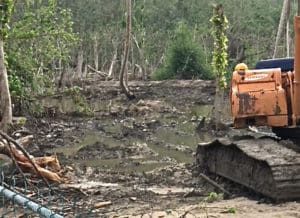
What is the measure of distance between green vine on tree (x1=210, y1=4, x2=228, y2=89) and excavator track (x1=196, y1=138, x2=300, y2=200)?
8.49 meters

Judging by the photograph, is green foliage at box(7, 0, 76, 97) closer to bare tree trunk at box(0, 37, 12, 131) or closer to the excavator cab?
bare tree trunk at box(0, 37, 12, 131)

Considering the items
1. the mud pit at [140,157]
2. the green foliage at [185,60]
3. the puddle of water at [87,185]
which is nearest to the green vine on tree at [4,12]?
the mud pit at [140,157]

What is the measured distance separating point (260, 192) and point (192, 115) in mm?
18853

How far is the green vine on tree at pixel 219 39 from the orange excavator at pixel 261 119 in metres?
8.40

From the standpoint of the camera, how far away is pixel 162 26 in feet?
241

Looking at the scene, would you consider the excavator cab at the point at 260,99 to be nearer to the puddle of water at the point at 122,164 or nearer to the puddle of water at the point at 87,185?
the puddle of water at the point at 87,185

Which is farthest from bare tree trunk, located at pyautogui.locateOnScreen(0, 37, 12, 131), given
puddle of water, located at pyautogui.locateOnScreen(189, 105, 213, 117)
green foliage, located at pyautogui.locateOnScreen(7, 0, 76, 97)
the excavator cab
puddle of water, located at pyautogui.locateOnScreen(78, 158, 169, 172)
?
puddle of water, located at pyautogui.locateOnScreen(189, 105, 213, 117)

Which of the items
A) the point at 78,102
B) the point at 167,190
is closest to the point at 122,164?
the point at 167,190

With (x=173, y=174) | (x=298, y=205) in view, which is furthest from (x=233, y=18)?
(x=298, y=205)

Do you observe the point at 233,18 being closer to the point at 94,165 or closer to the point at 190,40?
the point at 190,40

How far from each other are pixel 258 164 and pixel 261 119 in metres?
1.63

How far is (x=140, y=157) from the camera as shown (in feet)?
58.0

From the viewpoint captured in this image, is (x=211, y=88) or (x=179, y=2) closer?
(x=211, y=88)

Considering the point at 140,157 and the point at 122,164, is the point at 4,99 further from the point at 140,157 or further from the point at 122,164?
the point at 122,164
